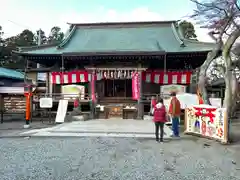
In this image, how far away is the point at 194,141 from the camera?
8.78m

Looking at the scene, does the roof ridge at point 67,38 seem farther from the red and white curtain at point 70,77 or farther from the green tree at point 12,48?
the green tree at point 12,48

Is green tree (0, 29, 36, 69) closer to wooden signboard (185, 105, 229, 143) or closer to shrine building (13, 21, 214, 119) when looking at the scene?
shrine building (13, 21, 214, 119)

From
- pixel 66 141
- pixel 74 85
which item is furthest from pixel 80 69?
pixel 66 141

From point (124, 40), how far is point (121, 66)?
383cm

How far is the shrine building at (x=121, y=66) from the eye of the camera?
16.4 m

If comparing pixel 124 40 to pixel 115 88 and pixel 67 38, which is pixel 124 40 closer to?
pixel 115 88

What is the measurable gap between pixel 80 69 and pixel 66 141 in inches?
400

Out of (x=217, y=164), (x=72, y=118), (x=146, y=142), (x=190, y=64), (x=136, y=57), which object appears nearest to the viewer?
(x=217, y=164)

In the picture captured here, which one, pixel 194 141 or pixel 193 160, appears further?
pixel 194 141

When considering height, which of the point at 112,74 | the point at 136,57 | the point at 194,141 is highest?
the point at 136,57

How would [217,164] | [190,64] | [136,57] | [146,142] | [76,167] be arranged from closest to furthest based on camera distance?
[76,167] → [217,164] → [146,142] → [136,57] → [190,64]

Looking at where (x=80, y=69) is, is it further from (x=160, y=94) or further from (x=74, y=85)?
(x=160, y=94)

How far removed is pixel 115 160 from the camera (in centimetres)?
619

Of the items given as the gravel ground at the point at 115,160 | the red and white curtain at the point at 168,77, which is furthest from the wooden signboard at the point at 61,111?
the gravel ground at the point at 115,160
